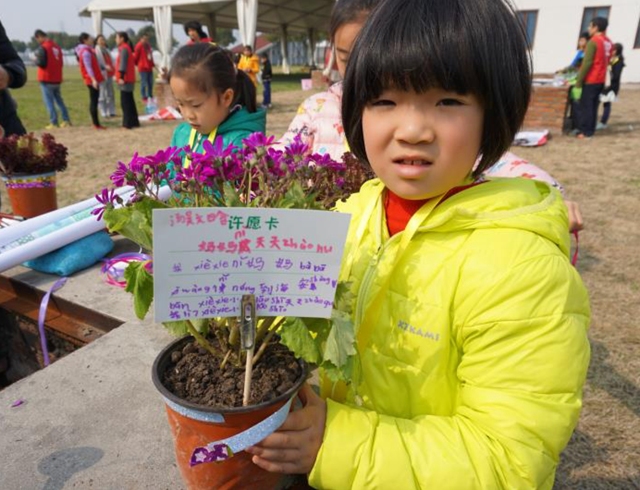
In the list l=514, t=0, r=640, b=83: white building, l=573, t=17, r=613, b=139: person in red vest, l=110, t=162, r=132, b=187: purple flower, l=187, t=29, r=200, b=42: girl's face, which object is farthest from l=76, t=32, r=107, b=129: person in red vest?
l=514, t=0, r=640, b=83: white building

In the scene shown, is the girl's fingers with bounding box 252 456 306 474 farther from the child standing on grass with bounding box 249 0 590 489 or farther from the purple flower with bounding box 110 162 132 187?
the purple flower with bounding box 110 162 132 187

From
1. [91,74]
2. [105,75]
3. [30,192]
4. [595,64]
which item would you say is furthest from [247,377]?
[105,75]

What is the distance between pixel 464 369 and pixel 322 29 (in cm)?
3622

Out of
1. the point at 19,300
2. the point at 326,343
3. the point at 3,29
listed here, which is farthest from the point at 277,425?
the point at 3,29

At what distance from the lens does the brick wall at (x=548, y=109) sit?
9250 millimetres

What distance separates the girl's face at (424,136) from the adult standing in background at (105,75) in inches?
502

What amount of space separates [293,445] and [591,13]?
23.1 meters

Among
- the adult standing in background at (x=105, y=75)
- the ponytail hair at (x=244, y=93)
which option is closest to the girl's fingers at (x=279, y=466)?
the ponytail hair at (x=244, y=93)

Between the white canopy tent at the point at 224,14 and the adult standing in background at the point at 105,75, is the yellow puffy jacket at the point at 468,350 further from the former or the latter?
the white canopy tent at the point at 224,14

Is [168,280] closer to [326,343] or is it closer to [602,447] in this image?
[326,343]

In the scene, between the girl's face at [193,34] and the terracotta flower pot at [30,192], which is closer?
the terracotta flower pot at [30,192]

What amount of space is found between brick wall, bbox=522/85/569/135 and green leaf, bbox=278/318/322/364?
9736 millimetres

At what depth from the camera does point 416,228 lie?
0.97 meters

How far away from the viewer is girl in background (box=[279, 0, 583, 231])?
199 centimetres
